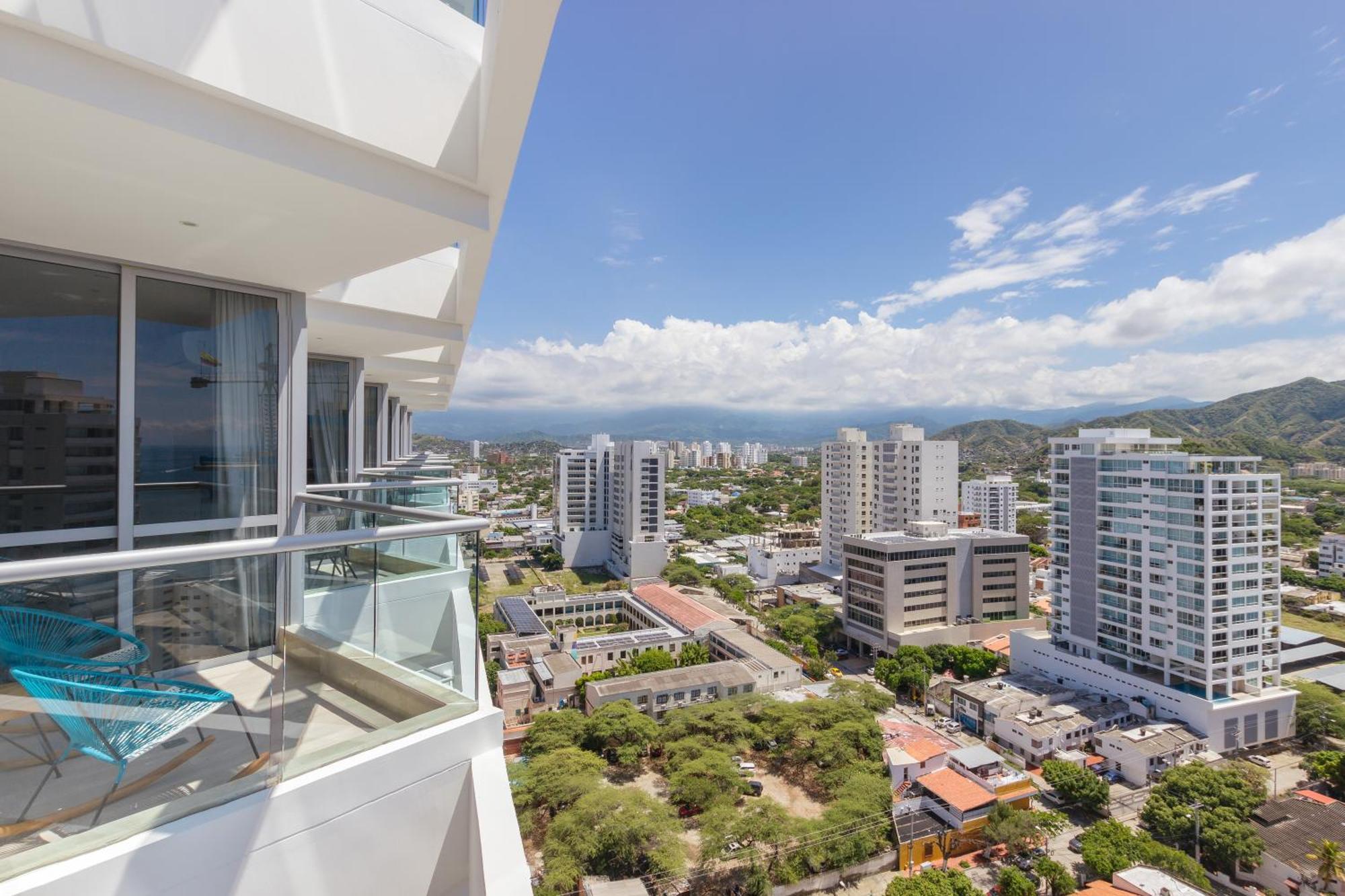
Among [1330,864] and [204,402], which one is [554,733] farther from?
[1330,864]

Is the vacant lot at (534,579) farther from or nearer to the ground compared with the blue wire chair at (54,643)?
nearer to the ground

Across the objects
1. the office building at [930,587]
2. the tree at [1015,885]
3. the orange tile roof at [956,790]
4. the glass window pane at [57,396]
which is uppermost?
the glass window pane at [57,396]

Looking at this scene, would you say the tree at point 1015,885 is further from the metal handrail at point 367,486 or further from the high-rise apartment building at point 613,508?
the high-rise apartment building at point 613,508

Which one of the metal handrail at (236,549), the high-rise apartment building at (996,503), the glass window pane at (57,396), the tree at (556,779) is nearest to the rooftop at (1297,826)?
the tree at (556,779)

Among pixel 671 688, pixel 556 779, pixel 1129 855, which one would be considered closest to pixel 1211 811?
pixel 1129 855

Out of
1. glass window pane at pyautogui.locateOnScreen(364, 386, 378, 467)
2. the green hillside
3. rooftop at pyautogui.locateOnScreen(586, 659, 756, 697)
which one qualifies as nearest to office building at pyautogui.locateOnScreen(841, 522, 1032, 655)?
rooftop at pyautogui.locateOnScreen(586, 659, 756, 697)

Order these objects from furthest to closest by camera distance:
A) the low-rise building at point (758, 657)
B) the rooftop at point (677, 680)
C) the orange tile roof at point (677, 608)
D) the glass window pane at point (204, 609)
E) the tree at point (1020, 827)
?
the orange tile roof at point (677, 608) → the low-rise building at point (758, 657) → the rooftop at point (677, 680) → the tree at point (1020, 827) → the glass window pane at point (204, 609)

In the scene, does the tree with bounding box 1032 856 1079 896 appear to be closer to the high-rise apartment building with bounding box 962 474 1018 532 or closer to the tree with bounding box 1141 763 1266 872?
the tree with bounding box 1141 763 1266 872
